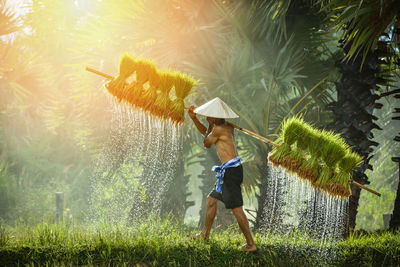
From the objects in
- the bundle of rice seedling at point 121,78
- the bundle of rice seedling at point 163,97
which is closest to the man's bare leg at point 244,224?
the bundle of rice seedling at point 163,97

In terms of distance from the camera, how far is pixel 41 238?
4344 millimetres

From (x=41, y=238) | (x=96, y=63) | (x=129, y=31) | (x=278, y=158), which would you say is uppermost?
(x=129, y=31)

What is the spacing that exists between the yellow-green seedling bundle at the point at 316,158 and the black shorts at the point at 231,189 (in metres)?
0.62

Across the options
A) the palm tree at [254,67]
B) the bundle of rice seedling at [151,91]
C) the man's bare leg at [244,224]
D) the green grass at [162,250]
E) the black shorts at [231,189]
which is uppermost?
the palm tree at [254,67]

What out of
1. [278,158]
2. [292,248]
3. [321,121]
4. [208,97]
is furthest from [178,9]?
[292,248]

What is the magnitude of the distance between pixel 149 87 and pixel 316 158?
87.5 inches

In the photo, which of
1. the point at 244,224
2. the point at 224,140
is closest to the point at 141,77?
the point at 224,140

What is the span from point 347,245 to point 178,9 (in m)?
6.45

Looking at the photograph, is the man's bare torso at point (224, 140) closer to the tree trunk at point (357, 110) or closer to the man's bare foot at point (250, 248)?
the man's bare foot at point (250, 248)

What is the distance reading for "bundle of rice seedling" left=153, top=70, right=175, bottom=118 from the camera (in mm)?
4512

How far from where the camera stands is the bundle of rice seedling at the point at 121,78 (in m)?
4.47

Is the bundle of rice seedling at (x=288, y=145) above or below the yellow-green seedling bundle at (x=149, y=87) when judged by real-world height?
below

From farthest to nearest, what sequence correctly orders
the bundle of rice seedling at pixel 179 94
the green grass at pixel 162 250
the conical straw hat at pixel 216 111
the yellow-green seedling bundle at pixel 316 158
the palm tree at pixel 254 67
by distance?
the palm tree at pixel 254 67, the yellow-green seedling bundle at pixel 316 158, the bundle of rice seedling at pixel 179 94, the conical straw hat at pixel 216 111, the green grass at pixel 162 250

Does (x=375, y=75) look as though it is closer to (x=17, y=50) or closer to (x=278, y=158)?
(x=278, y=158)
